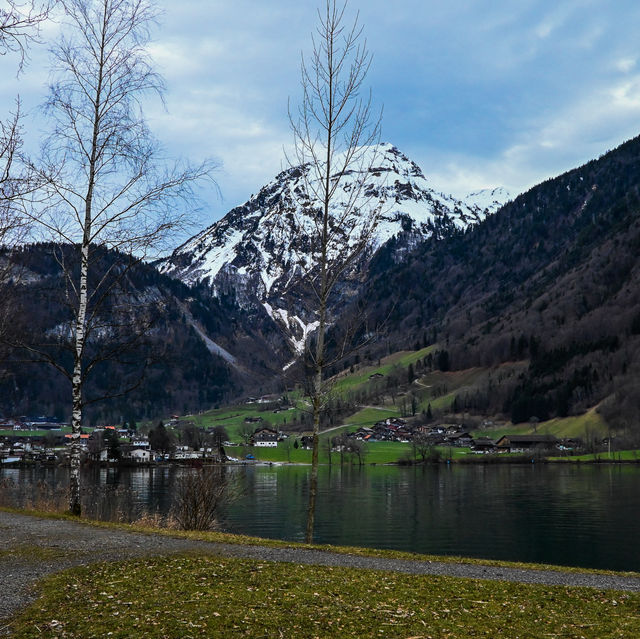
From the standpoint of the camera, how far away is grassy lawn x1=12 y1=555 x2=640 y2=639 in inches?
434

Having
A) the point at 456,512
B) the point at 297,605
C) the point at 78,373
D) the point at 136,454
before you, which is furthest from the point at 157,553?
the point at 136,454

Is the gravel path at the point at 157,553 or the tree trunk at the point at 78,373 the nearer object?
the gravel path at the point at 157,553

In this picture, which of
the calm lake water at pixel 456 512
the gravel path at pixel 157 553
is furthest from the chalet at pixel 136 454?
the gravel path at pixel 157 553

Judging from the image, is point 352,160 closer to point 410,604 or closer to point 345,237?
point 345,237

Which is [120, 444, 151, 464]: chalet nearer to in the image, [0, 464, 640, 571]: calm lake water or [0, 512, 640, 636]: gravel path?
[0, 464, 640, 571]: calm lake water

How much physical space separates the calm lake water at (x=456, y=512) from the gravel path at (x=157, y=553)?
1961cm

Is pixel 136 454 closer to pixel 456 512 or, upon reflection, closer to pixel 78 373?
pixel 456 512

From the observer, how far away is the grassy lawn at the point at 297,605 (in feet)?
36.2

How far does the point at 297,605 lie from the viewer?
1251 cm

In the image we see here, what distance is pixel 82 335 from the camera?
24.7 m

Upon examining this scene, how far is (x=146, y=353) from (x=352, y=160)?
11086 millimetres

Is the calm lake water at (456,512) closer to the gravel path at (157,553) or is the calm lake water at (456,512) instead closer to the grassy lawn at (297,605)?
the gravel path at (157,553)

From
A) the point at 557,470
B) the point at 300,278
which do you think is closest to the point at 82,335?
the point at 300,278

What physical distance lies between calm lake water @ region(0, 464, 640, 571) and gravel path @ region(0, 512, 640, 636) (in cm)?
1961
